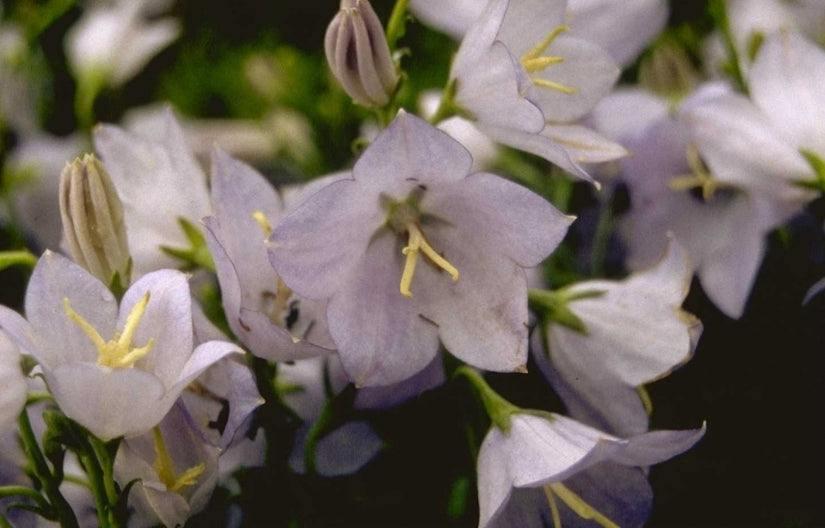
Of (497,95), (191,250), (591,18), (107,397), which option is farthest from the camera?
(591,18)

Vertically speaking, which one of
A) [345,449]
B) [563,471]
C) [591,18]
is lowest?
[345,449]

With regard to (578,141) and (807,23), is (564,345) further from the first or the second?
(807,23)

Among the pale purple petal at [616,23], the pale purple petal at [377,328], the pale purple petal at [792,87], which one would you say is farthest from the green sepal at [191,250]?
the pale purple petal at [792,87]

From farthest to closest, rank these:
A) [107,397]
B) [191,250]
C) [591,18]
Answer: [591,18] < [191,250] < [107,397]

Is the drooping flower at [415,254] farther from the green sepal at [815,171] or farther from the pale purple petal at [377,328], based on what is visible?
the green sepal at [815,171]

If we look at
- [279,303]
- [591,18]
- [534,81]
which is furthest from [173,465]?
[591,18]

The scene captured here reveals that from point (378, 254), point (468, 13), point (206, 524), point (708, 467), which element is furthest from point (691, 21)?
point (206, 524)

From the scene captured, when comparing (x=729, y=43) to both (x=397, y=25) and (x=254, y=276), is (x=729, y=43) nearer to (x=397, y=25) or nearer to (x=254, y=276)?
(x=397, y=25)
